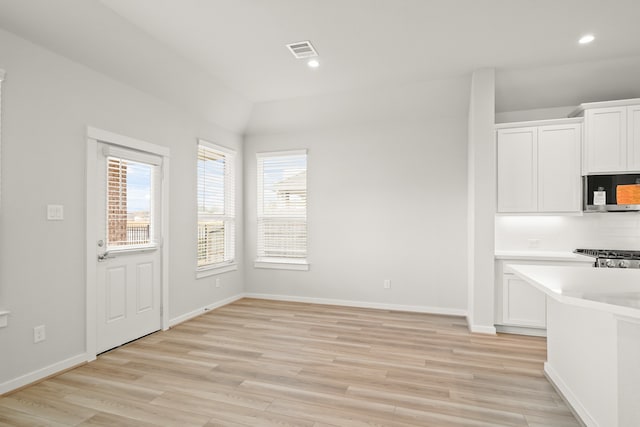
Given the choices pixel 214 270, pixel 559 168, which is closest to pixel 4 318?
pixel 214 270

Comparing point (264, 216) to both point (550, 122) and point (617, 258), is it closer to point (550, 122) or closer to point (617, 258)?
point (550, 122)

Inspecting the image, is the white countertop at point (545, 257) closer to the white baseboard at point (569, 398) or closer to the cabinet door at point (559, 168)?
the cabinet door at point (559, 168)

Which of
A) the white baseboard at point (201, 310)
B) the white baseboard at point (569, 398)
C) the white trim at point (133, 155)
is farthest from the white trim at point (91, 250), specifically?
the white baseboard at point (569, 398)

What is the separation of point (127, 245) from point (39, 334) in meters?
1.09

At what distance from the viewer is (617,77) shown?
388 centimetres

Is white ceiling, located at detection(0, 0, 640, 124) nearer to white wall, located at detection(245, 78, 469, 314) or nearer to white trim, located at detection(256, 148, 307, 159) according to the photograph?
white wall, located at detection(245, 78, 469, 314)

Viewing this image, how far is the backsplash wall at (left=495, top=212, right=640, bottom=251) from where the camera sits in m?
4.20

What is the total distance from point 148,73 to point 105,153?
38.3 inches

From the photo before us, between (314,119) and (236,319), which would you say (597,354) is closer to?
(236,319)

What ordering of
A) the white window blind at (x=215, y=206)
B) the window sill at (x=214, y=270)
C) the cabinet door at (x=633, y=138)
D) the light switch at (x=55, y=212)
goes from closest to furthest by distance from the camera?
the light switch at (x=55, y=212)
the cabinet door at (x=633, y=138)
the window sill at (x=214, y=270)
the white window blind at (x=215, y=206)

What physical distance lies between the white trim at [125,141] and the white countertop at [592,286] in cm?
380

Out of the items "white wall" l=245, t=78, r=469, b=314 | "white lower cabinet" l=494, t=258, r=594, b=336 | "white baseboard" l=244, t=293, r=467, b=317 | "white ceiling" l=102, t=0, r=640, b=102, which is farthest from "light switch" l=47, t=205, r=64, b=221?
"white lower cabinet" l=494, t=258, r=594, b=336

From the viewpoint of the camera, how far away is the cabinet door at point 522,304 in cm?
386

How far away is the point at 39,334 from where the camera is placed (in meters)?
2.79
